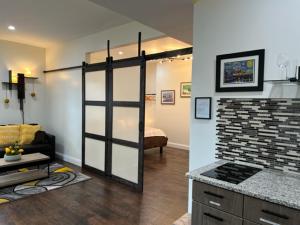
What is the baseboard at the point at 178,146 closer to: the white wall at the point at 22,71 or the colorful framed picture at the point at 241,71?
the white wall at the point at 22,71

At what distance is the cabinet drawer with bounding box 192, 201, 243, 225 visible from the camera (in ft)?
4.86

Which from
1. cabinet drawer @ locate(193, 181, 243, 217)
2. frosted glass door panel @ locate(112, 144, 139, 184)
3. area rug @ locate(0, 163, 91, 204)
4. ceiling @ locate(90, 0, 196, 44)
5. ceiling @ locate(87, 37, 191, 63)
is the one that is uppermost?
ceiling @ locate(87, 37, 191, 63)

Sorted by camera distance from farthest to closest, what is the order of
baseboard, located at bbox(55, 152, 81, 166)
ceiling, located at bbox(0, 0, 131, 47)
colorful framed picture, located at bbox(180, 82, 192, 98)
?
colorful framed picture, located at bbox(180, 82, 192, 98) < baseboard, located at bbox(55, 152, 81, 166) < ceiling, located at bbox(0, 0, 131, 47)

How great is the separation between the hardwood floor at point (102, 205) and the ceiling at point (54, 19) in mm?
2904

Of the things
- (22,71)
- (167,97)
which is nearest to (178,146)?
(167,97)

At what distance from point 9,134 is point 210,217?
16.6 feet

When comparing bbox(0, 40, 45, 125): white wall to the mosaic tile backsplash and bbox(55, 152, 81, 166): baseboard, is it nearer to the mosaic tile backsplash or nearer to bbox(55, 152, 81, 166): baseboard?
bbox(55, 152, 81, 166): baseboard

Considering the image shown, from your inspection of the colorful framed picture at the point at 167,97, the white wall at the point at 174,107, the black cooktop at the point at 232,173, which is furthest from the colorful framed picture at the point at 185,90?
the black cooktop at the point at 232,173

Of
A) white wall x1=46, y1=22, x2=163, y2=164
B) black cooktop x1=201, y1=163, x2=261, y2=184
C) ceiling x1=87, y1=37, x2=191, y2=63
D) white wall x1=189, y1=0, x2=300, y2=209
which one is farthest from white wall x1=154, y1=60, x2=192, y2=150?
black cooktop x1=201, y1=163, x2=261, y2=184

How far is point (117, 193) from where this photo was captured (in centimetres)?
360

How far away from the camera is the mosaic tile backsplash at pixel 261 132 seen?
5.50 ft

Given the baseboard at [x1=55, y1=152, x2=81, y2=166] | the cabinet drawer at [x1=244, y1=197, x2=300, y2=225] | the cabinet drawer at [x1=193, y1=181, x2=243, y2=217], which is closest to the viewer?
the cabinet drawer at [x1=244, y1=197, x2=300, y2=225]

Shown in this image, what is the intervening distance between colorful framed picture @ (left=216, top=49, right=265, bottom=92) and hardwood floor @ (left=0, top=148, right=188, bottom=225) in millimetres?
1853

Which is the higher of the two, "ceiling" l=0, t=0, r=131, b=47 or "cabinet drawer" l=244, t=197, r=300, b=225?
"ceiling" l=0, t=0, r=131, b=47
